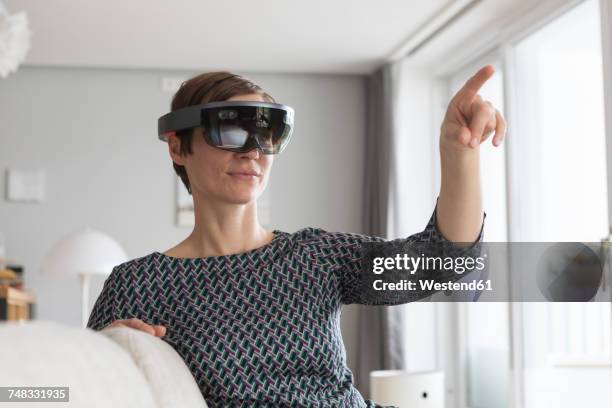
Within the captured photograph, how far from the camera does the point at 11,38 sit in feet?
11.3

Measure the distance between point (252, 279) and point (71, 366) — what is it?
54cm

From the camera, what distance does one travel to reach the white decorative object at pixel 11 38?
342 centimetres

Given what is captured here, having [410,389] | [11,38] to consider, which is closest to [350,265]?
[11,38]

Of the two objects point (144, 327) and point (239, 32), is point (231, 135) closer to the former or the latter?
point (144, 327)

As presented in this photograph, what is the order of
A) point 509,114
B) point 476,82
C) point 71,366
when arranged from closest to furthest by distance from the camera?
point 71,366 < point 476,82 < point 509,114

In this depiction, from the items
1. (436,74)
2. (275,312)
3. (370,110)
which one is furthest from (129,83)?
(275,312)

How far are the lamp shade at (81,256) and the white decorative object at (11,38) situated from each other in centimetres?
185

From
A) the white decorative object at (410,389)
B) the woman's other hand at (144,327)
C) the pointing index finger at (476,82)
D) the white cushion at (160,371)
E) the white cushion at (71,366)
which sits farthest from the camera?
the white decorative object at (410,389)

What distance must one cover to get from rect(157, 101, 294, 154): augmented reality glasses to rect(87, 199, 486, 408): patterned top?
15cm

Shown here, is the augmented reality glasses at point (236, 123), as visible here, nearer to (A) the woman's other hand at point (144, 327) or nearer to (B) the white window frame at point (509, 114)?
(A) the woman's other hand at point (144, 327)

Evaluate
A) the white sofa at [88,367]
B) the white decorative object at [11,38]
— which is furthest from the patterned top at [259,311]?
the white decorative object at [11,38]

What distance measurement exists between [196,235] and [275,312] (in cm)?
24

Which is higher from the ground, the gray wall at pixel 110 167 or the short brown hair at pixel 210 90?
the gray wall at pixel 110 167

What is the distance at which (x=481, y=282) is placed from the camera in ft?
3.56
